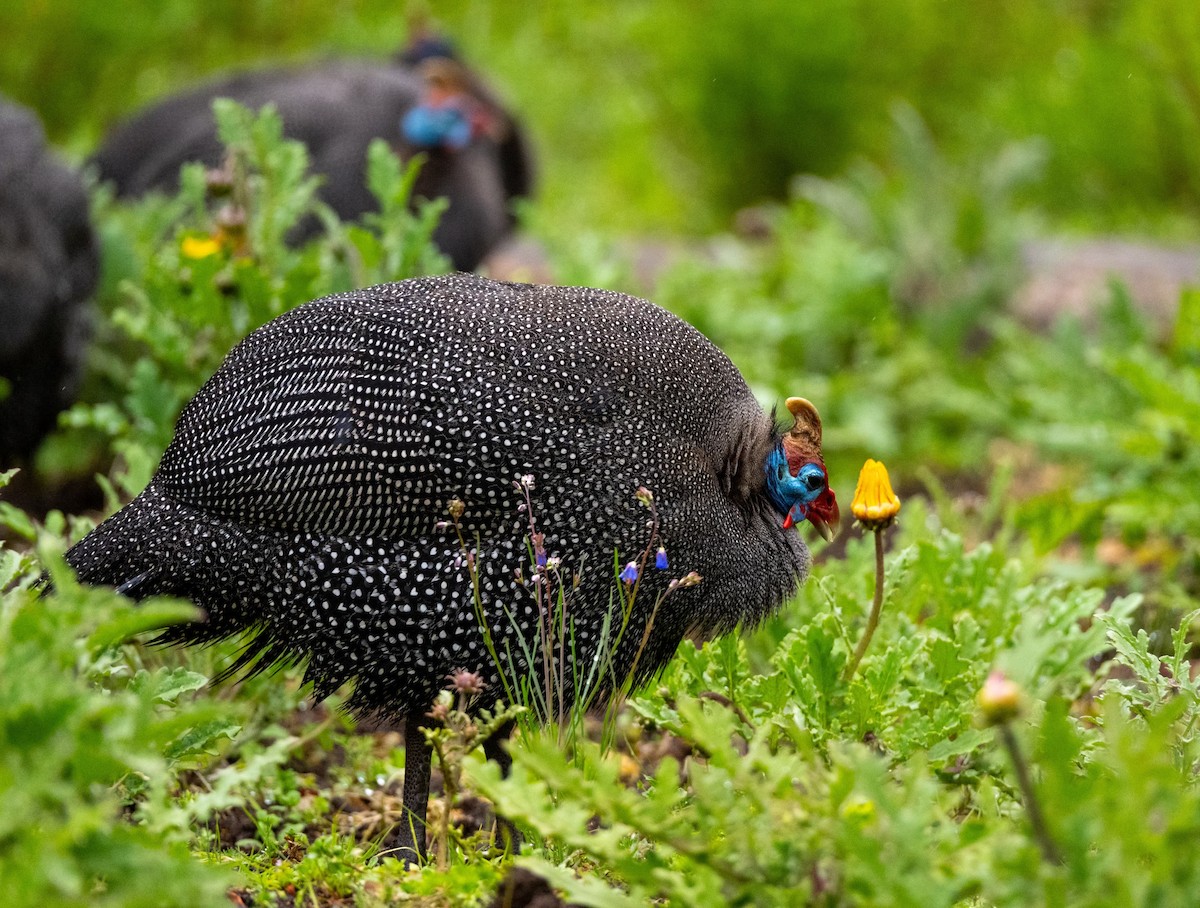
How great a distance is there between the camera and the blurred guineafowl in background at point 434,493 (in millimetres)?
2482

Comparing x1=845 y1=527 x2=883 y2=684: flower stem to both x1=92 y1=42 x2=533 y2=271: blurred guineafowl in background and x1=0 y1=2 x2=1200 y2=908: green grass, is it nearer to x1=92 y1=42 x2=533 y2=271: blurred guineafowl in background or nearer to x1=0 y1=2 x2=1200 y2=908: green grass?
x1=0 y1=2 x2=1200 y2=908: green grass

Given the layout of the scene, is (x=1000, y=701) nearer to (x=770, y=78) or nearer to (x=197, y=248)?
(x=197, y=248)

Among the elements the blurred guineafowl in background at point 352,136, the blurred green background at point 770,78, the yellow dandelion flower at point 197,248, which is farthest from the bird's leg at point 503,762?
the blurred green background at point 770,78

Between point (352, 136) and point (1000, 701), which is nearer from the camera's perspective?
point (1000, 701)

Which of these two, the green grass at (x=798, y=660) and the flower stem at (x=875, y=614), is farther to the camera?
the flower stem at (x=875, y=614)

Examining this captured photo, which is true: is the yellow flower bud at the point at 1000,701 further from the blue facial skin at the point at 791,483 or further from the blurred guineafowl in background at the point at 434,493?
the blue facial skin at the point at 791,483

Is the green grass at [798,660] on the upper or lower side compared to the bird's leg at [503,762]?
upper

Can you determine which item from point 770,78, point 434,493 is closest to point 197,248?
point 434,493

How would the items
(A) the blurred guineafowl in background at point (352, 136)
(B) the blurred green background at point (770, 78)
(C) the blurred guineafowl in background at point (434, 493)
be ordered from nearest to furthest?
1. (C) the blurred guineafowl in background at point (434, 493)
2. (A) the blurred guineafowl in background at point (352, 136)
3. (B) the blurred green background at point (770, 78)

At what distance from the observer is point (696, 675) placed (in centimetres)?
278

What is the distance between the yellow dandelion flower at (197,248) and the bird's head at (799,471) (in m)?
1.55

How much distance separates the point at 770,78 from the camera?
28.5ft

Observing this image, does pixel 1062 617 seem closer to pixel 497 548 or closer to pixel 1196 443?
pixel 497 548

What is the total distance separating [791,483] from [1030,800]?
1.09 m
